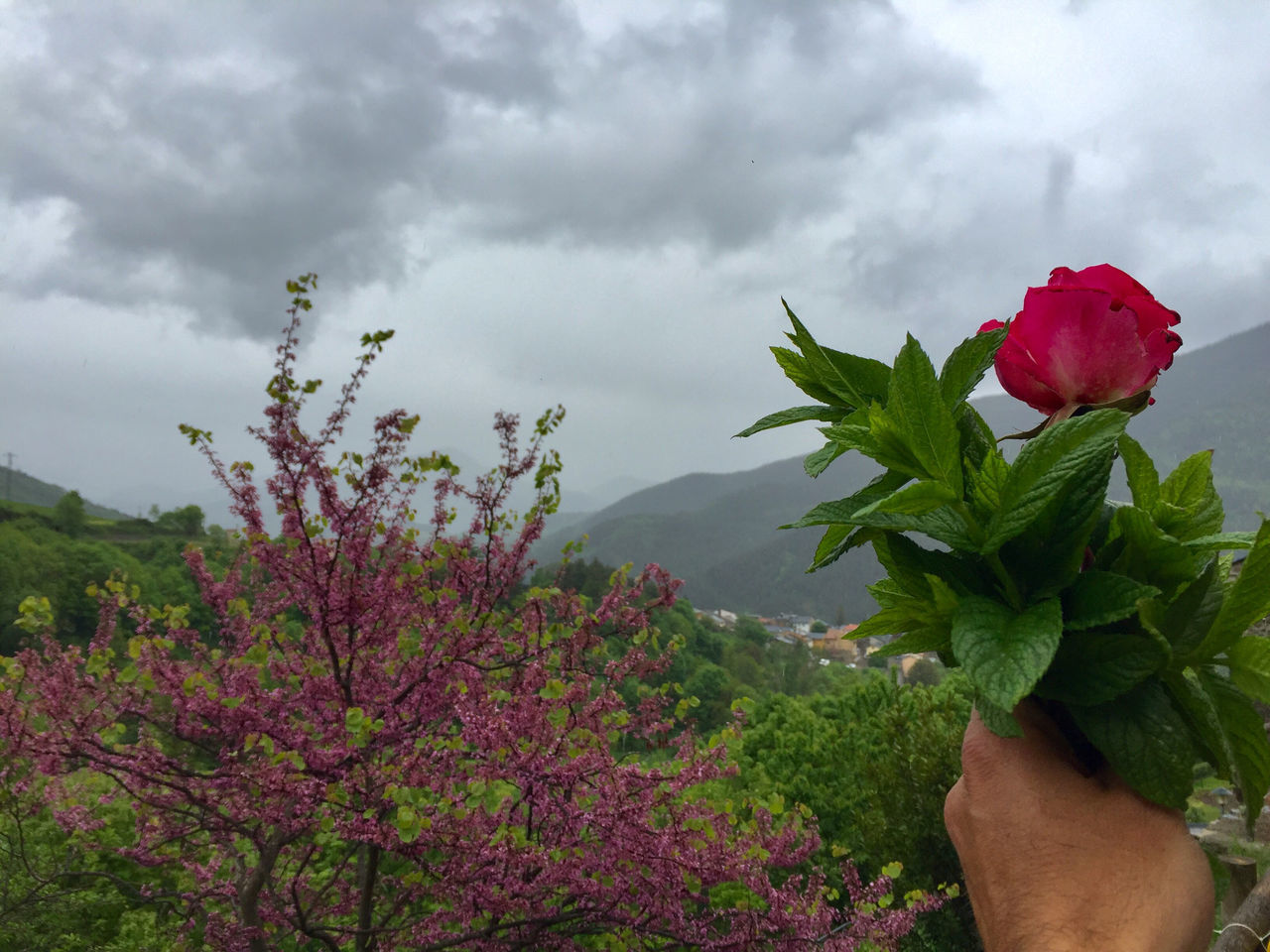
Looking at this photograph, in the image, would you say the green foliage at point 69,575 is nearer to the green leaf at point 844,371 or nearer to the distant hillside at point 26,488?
the green leaf at point 844,371

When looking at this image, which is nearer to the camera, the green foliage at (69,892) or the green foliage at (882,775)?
the green foliage at (69,892)

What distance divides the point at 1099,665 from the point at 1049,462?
1.13 ft

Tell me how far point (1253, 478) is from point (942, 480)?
850 ft

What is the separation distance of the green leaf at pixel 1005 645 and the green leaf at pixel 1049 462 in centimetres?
11

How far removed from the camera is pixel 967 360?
1.23 metres

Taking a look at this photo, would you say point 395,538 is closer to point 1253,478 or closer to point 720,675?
point 720,675

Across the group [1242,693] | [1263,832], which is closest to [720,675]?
[1263,832]

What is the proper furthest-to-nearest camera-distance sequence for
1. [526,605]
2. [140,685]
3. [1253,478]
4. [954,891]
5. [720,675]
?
[1253,478], [720,675], [954,891], [526,605], [140,685]

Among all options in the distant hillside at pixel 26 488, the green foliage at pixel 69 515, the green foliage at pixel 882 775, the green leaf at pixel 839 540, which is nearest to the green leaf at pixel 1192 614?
the green leaf at pixel 839 540

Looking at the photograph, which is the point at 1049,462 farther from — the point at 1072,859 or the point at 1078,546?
the point at 1072,859

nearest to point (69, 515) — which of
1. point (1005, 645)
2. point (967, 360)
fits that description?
point (967, 360)

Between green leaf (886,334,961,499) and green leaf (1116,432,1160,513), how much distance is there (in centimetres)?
30

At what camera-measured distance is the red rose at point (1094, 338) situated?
1.17 m

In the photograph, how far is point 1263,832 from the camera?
31.3ft
